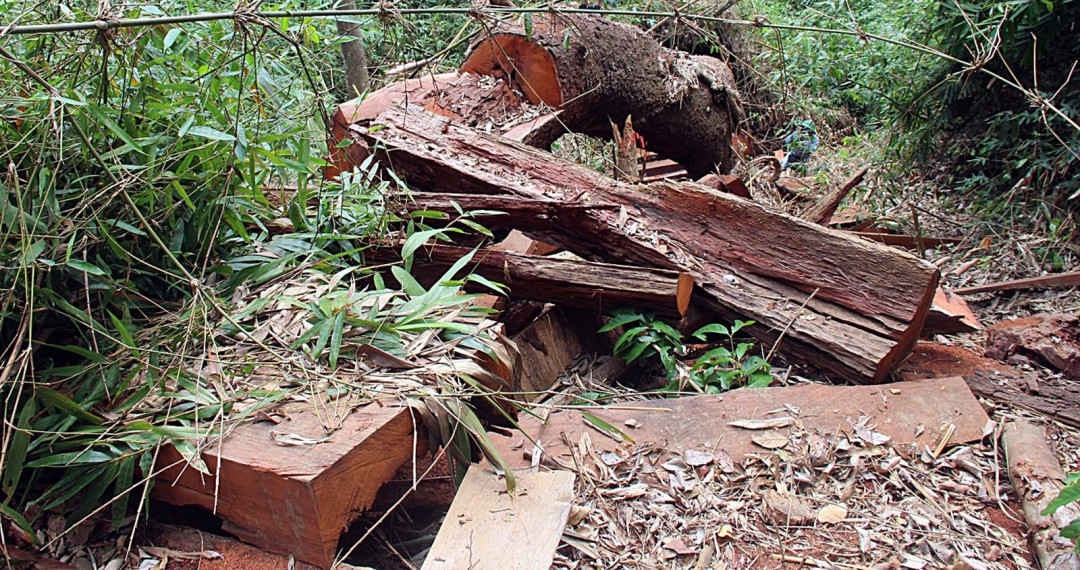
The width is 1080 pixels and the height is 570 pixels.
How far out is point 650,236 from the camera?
284 centimetres

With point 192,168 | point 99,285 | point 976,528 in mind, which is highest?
point 192,168

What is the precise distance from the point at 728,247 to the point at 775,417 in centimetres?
76

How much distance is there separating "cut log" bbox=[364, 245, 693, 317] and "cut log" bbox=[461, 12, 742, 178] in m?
0.83

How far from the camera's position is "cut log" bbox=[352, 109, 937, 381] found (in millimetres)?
2514

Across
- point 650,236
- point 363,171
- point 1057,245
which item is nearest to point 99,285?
point 363,171

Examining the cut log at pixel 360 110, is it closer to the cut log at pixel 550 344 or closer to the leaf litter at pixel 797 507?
the cut log at pixel 550 344

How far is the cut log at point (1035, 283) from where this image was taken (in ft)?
10.7

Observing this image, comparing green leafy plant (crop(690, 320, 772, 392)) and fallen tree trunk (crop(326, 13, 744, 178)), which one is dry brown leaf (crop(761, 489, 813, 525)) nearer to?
green leafy plant (crop(690, 320, 772, 392))

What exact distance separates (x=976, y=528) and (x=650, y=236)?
142cm

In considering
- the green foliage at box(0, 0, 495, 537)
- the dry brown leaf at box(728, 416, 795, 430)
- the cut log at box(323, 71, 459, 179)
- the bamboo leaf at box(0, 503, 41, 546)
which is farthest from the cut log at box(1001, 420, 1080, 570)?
the cut log at box(323, 71, 459, 179)

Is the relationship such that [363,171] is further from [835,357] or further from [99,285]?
[835,357]

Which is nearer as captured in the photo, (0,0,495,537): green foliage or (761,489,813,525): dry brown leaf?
(0,0,495,537): green foliage

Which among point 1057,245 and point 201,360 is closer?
point 201,360

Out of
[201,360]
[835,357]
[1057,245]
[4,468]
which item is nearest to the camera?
[4,468]
